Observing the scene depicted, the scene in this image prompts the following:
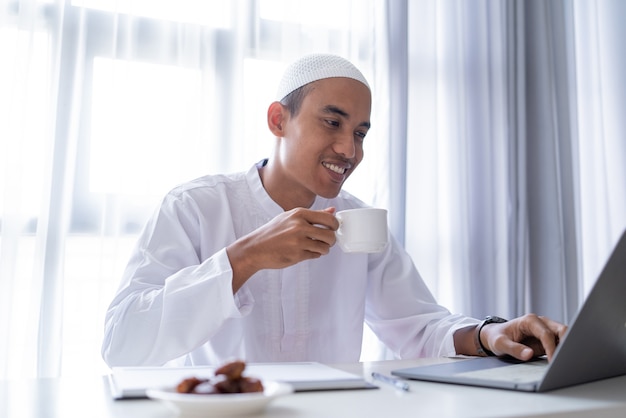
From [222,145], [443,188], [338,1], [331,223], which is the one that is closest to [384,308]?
[331,223]

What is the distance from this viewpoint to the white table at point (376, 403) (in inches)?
28.7

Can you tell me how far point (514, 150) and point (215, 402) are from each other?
2.67 metres

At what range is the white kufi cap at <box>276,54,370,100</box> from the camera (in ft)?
6.19

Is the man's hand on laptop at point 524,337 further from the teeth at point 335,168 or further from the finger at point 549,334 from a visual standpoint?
the teeth at point 335,168

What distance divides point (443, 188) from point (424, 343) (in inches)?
52.4

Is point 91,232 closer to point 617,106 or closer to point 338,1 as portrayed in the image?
point 338,1

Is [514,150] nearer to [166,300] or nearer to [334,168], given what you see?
[334,168]

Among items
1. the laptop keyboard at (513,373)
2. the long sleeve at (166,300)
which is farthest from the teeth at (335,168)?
the laptop keyboard at (513,373)

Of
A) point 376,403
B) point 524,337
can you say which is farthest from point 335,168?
point 376,403

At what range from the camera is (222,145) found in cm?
247

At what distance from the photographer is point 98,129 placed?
229 centimetres

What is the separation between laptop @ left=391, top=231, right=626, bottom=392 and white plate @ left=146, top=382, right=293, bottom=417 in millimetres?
353

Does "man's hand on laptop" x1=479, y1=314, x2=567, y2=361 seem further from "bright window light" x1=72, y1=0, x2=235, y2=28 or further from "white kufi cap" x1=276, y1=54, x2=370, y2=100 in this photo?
"bright window light" x1=72, y1=0, x2=235, y2=28

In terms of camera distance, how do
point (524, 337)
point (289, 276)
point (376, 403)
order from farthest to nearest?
point (289, 276)
point (524, 337)
point (376, 403)
